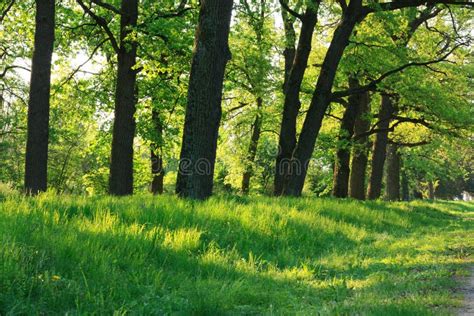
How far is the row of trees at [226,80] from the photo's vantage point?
1001 cm

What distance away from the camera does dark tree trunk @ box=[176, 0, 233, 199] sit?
968 cm

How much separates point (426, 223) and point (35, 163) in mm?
12131

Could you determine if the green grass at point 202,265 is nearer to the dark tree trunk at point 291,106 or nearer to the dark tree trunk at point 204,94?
the dark tree trunk at point 204,94

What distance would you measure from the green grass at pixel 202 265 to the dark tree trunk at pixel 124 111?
260 inches

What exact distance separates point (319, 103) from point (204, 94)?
660cm

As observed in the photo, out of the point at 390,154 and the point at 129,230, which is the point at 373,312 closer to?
the point at 129,230

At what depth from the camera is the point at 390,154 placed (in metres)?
30.5

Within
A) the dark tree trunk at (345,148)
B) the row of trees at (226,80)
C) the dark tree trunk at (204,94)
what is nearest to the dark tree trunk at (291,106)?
the row of trees at (226,80)

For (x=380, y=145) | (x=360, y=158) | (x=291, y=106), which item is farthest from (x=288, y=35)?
(x=380, y=145)

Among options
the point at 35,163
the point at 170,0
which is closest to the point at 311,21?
the point at 170,0

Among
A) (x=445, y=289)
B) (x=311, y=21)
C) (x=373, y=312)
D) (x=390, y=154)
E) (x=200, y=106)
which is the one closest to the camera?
(x=373, y=312)

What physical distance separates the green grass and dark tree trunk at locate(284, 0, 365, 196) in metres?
6.02

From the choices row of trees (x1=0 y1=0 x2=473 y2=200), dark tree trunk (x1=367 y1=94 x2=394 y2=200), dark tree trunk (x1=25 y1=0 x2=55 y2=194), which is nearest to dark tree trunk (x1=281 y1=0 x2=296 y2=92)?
row of trees (x1=0 y1=0 x2=473 y2=200)

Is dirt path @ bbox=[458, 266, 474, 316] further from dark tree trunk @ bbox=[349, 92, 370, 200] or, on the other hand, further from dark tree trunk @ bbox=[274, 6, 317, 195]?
dark tree trunk @ bbox=[349, 92, 370, 200]
